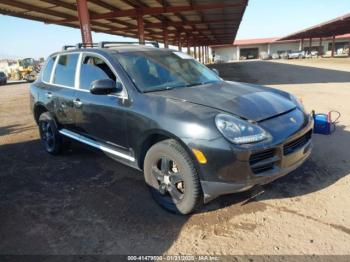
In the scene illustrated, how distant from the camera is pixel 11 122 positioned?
9234mm

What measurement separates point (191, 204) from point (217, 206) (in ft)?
1.44

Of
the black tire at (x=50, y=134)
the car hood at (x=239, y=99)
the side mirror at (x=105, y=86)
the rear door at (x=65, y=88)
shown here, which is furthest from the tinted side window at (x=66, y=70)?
the car hood at (x=239, y=99)

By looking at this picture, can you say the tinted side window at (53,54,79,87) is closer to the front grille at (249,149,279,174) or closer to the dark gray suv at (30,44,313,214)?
the dark gray suv at (30,44,313,214)

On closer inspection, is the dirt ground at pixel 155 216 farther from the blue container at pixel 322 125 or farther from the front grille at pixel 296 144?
the blue container at pixel 322 125

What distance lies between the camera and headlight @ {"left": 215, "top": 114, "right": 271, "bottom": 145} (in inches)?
113

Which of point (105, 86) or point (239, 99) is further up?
point (105, 86)

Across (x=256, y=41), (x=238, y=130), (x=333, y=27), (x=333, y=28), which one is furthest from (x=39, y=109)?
(x=256, y=41)

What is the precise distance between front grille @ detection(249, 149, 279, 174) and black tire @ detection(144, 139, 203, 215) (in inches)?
22.0

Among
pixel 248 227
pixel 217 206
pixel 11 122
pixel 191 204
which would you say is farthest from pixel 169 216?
pixel 11 122

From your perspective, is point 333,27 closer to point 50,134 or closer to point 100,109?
point 50,134

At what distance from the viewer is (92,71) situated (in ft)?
14.2

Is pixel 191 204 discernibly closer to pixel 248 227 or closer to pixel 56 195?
pixel 248 227

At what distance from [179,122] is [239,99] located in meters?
0.80

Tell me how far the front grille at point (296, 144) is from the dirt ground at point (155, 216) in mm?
612
